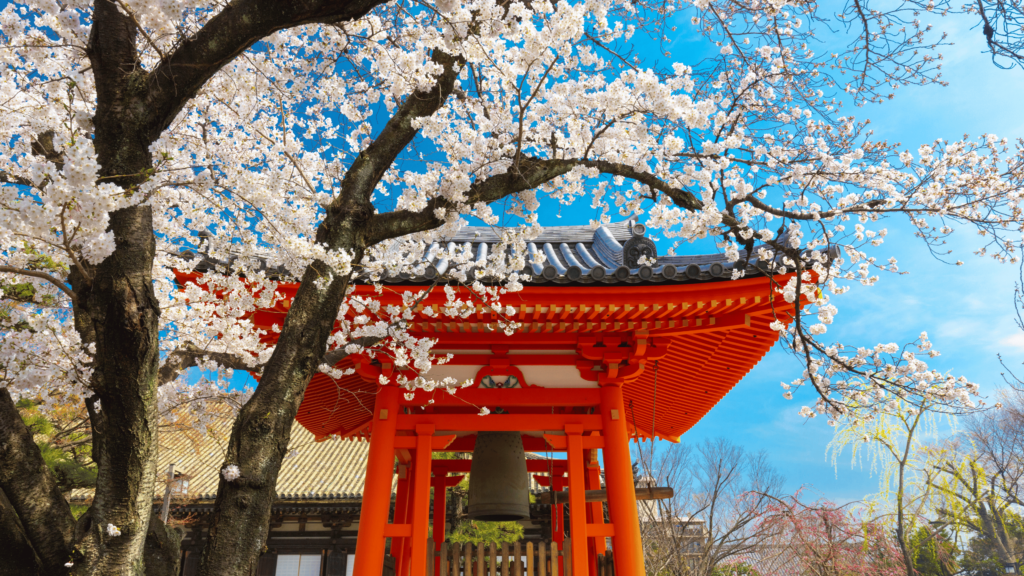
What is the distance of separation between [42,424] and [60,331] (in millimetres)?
2854

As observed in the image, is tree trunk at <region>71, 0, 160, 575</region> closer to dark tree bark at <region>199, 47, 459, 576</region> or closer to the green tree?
dark tree bark at <region>199, 47, 459, 576</region>

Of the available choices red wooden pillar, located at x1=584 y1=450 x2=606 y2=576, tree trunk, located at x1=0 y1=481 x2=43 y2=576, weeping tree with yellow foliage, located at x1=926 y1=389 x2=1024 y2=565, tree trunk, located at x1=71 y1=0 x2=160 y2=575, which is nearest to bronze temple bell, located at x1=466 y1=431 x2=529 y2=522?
red wooden pillar, located at x1=584 y1=450 x2=606 y2=576

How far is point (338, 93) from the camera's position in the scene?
3891 millimetres

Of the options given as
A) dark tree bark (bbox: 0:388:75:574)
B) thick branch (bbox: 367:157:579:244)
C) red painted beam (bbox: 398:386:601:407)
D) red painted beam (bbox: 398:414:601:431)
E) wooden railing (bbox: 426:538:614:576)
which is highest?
→ thick branch (bbox: 367:157:579:244)

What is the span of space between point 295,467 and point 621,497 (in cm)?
1034

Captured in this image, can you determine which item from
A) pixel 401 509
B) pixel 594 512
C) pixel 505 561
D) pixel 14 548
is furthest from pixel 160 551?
pixel 594 512

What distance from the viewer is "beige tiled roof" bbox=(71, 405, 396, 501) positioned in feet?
36.0

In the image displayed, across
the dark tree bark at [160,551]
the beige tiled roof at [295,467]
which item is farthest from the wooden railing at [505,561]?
the beige tiled roof at [295,467]

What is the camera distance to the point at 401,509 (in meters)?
5.74

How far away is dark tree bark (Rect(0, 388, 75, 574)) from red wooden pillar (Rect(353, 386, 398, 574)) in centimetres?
270

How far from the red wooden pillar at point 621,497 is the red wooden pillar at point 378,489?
1.80 m

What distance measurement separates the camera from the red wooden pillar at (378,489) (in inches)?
178

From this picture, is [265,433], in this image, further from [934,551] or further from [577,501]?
[934,551]

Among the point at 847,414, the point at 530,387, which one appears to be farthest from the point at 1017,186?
the point at 530,387
